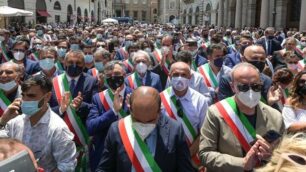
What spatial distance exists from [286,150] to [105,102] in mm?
3625

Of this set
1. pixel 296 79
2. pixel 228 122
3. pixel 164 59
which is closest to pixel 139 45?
pixel 164 59

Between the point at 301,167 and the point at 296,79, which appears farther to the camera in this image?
the point at 296,79

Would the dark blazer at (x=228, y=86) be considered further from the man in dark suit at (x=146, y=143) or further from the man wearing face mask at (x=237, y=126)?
the man in dark suit at (x=146, y=143)

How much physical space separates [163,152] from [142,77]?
11.8 feet

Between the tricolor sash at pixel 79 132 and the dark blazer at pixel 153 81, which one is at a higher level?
the dark blazer at pixel 153 81

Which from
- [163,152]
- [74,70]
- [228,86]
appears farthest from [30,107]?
[228,86]

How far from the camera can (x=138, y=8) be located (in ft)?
→ 487

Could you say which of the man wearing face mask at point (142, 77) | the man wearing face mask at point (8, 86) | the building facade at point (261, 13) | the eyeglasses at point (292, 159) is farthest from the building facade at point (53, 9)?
the eyeglasses at point (292, 159)

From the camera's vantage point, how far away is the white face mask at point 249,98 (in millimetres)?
3647

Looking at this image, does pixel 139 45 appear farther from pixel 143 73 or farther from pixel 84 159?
pixel 84 159

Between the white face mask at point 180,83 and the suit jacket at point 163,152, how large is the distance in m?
1.66

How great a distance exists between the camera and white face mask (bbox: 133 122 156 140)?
3322mm

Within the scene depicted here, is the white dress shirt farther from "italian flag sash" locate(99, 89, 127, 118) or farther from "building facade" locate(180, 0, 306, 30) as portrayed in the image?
"building facade" locate(180, 0, 306, 30)

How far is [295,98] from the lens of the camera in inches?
181
